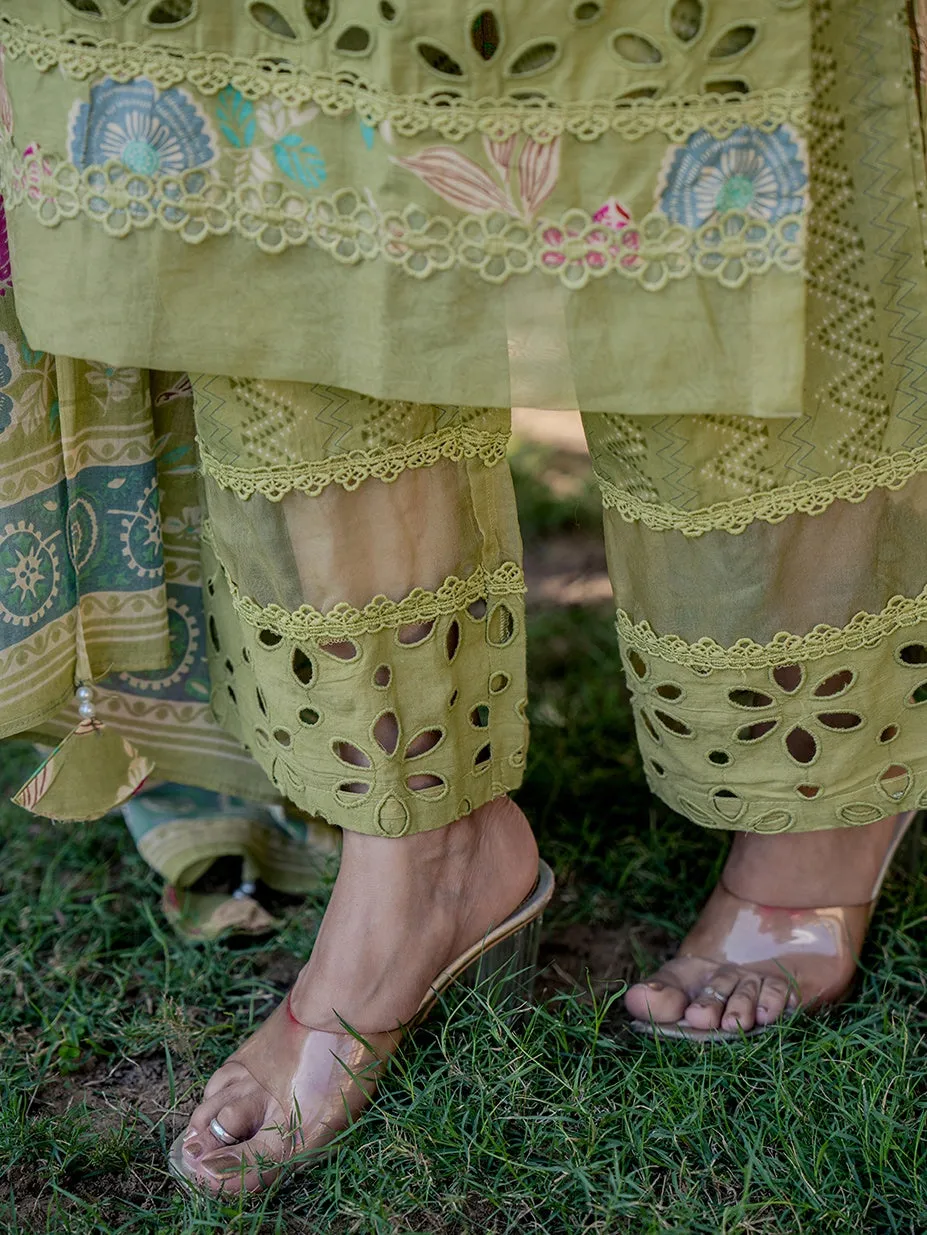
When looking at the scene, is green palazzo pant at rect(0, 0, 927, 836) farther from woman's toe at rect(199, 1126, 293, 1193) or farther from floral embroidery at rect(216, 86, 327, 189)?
woman's toe at rect(199, 1126, 293, 1193)

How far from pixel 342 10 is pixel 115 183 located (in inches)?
7.9

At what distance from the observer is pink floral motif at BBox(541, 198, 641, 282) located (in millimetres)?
822

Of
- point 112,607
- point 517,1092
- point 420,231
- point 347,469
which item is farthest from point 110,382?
point 517,1092

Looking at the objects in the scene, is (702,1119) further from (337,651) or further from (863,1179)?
(337,651)

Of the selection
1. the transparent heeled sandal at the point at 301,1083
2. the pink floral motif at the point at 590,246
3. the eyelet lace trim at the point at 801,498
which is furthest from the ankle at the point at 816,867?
the pink floral motif at the point at 590,246

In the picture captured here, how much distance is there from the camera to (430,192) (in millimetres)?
814

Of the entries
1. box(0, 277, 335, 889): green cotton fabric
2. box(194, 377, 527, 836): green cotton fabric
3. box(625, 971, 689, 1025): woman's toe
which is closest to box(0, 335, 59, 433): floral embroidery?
box(0, 277, 335, 889): green cotton fabric

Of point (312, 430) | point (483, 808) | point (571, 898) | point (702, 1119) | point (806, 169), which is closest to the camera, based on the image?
point (806, 169)

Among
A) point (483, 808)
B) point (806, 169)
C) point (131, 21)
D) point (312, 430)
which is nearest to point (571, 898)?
point (483, 808)

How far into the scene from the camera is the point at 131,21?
82cm

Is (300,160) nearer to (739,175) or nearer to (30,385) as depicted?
(739,175)

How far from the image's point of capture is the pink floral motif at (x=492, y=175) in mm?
809

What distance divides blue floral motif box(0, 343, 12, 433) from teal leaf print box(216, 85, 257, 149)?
14.5 inches

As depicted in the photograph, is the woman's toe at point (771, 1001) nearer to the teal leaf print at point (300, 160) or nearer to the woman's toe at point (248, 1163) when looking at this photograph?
the woman's toe at point (248, 1163)
